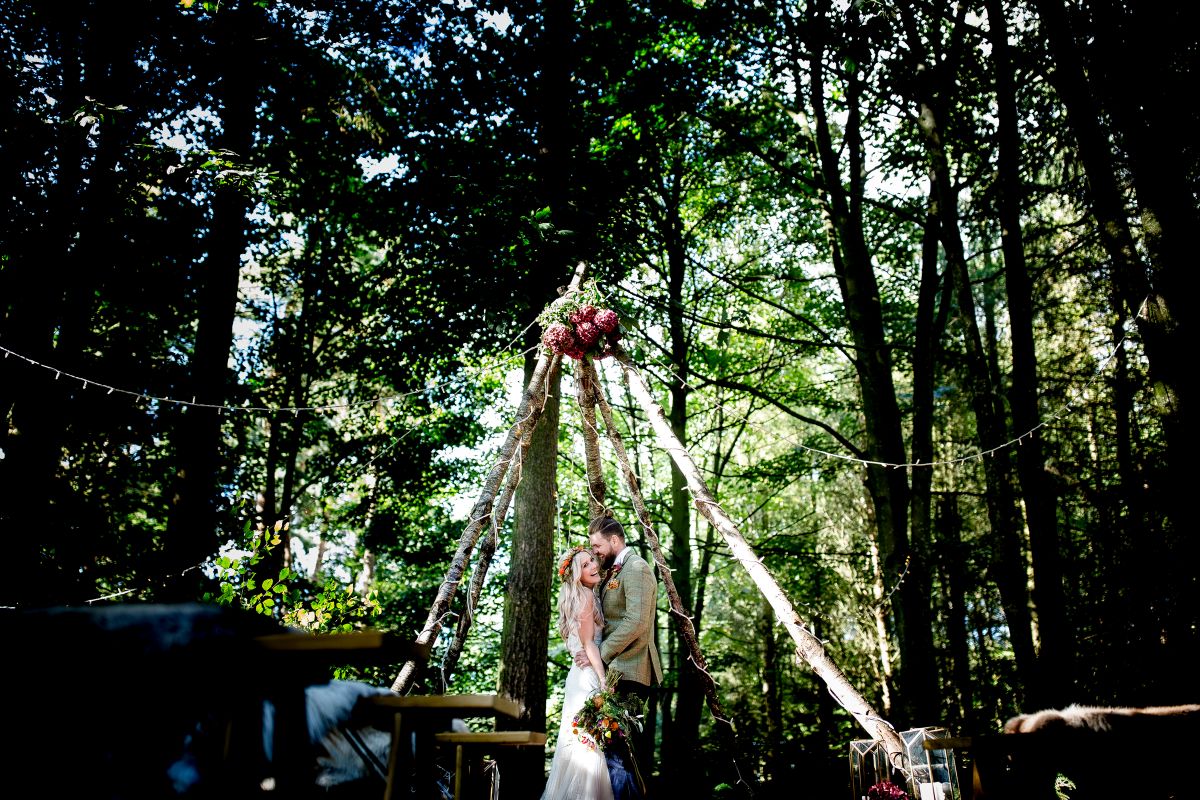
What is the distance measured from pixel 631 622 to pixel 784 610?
105 centimetres

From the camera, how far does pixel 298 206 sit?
32.1ft

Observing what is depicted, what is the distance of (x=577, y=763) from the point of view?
4.39m

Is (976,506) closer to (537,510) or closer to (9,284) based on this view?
(537,510)

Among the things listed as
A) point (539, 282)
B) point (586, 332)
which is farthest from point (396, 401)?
point (586, 332)

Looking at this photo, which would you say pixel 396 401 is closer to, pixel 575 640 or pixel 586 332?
pixel 586 332

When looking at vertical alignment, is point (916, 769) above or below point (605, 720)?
below

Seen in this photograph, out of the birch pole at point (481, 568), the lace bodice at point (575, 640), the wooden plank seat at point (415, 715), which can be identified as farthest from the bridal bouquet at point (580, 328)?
the wooden plank seat at point (415, 715)

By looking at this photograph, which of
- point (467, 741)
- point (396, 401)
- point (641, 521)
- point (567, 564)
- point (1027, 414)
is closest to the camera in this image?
point (467, 741)

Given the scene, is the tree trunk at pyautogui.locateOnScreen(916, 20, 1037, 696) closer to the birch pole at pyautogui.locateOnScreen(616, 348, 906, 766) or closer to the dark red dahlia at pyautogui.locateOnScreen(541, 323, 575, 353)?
the birch pole at pyautogui.locateOnScreen(616, 348, 906, 766)

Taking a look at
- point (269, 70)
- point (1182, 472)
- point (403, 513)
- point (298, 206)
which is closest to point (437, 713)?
point (1182, 472)

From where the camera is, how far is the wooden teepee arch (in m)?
4.16

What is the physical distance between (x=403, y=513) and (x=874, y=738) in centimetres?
983

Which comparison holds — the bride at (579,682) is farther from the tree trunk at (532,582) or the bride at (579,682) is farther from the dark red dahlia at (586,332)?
the tree trunk at (532,582)

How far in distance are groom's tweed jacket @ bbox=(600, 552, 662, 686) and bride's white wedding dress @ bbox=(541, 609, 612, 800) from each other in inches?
9.2
